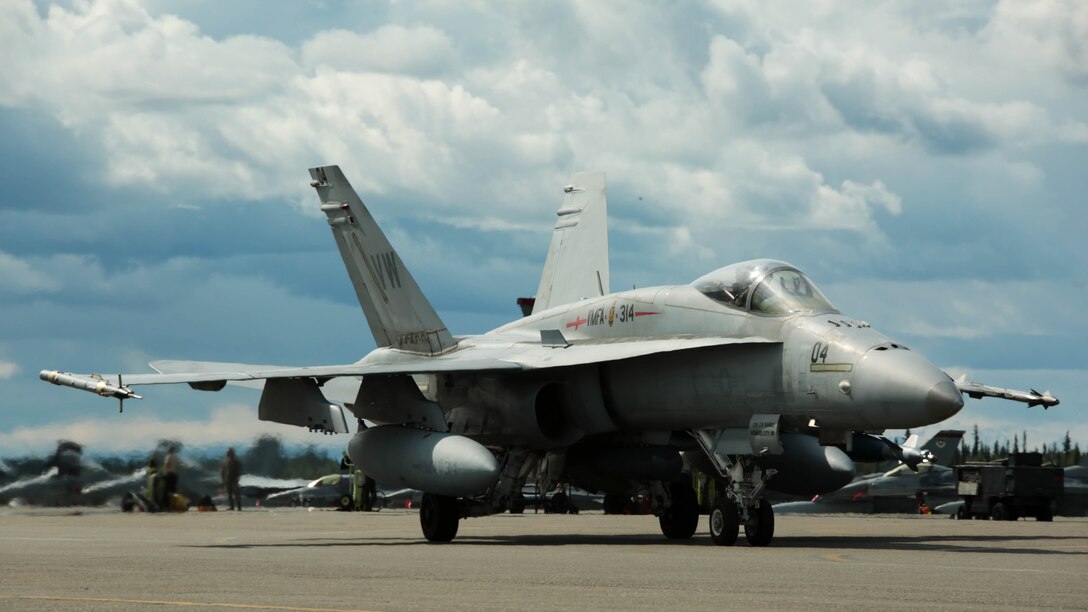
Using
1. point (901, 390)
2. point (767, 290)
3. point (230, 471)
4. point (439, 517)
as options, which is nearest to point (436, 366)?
point (439, 517)

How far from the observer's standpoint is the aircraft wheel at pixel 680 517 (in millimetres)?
18500

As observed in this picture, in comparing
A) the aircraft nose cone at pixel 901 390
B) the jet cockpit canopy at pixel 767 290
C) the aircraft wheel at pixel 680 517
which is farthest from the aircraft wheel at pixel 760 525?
the aircraft wheel at pixel 680 517

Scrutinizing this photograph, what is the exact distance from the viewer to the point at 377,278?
20.7 meters

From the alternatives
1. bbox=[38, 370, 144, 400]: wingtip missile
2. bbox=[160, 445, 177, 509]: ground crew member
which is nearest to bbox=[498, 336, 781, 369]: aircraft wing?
bbox=[38, 370, 144, 400]: wingtip missile

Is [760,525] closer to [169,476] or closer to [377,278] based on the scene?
[377,278]

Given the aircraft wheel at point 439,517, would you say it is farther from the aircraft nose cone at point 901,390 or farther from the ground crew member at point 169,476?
the ground crew member at point 169,476

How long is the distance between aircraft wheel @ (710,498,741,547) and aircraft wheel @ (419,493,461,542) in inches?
137

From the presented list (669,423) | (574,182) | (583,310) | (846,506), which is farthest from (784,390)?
(846,506)

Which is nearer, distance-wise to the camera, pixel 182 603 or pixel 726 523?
pixel 182 603

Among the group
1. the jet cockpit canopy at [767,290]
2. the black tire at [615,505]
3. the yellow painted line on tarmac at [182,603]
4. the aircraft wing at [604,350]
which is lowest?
the black tire at [615,505]

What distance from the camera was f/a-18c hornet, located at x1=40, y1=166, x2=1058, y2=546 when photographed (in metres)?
15.2

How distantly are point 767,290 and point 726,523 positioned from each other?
8.38 feet

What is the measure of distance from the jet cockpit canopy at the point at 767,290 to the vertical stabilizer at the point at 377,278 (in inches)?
202

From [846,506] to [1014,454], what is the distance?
11.1 m
